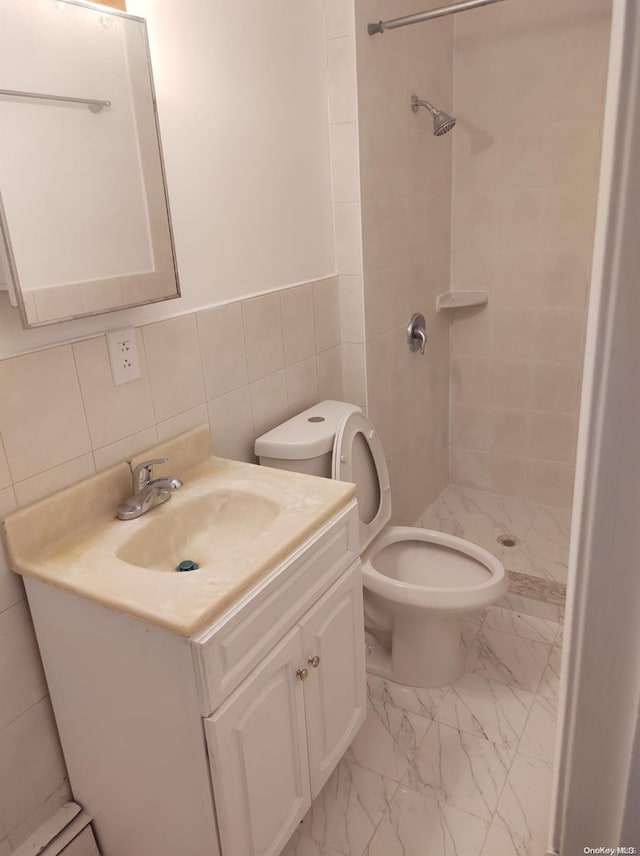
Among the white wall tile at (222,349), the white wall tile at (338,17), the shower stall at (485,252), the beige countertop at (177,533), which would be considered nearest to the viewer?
the beige countertop at (177,533)

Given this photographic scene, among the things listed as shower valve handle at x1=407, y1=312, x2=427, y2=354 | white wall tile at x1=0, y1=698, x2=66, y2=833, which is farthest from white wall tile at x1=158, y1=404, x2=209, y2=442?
shower valve handle at x1=407, y1=312, x2=427, y2=354

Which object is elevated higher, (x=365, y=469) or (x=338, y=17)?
(x=338, y=17)

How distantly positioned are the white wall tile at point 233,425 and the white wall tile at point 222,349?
28 mm

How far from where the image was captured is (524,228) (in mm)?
2639

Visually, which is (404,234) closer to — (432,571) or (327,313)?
(327,313)

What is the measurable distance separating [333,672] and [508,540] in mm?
1472

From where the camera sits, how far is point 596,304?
0.29 m

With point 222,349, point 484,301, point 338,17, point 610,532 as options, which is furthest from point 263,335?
point 610,532

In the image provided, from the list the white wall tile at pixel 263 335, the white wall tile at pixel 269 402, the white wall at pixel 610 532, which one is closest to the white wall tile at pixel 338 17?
the white wall tile at pixel 263 335

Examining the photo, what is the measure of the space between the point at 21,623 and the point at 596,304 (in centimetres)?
128

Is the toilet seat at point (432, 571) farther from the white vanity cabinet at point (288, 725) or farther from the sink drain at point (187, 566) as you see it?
the sink drain at point (187, 566)

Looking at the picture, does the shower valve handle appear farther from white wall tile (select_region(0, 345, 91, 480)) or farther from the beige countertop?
white wall tile (select_region(0, 345, 91, 480))

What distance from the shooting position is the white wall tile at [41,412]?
114 centimetres

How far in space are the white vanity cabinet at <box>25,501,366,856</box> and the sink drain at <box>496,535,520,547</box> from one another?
1.41 m
